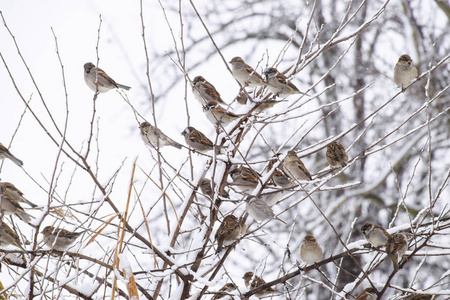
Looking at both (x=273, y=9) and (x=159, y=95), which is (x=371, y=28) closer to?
(x=273, y=9)

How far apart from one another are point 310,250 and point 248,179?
91 cm

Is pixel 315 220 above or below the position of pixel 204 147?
above

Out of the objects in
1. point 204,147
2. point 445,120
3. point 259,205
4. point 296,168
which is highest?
point 445,120

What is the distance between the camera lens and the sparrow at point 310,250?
17.4 feet

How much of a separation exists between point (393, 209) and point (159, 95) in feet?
20.3

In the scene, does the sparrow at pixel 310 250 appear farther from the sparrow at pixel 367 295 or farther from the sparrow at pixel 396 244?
the sparrow at pixel 396 244

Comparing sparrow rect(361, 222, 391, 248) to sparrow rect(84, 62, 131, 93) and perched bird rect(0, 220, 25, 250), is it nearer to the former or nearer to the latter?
perched bird rect(0, 220, 25, 250)

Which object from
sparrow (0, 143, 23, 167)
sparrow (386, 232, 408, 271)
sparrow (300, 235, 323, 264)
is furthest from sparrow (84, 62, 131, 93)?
sparrow (386, 232, 408, 271)

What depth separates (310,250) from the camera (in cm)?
533

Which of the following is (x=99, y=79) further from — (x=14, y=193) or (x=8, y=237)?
(x=8, y=237)

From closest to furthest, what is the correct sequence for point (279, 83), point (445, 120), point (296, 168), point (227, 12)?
point (279, 83) → point (296, 168) → point (445, 120) → point (227, 12)

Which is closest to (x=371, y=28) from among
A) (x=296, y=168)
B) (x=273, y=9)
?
(x=273, y=9)

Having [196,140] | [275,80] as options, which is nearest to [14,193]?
[196,140]

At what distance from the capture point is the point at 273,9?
1538 centimetres
